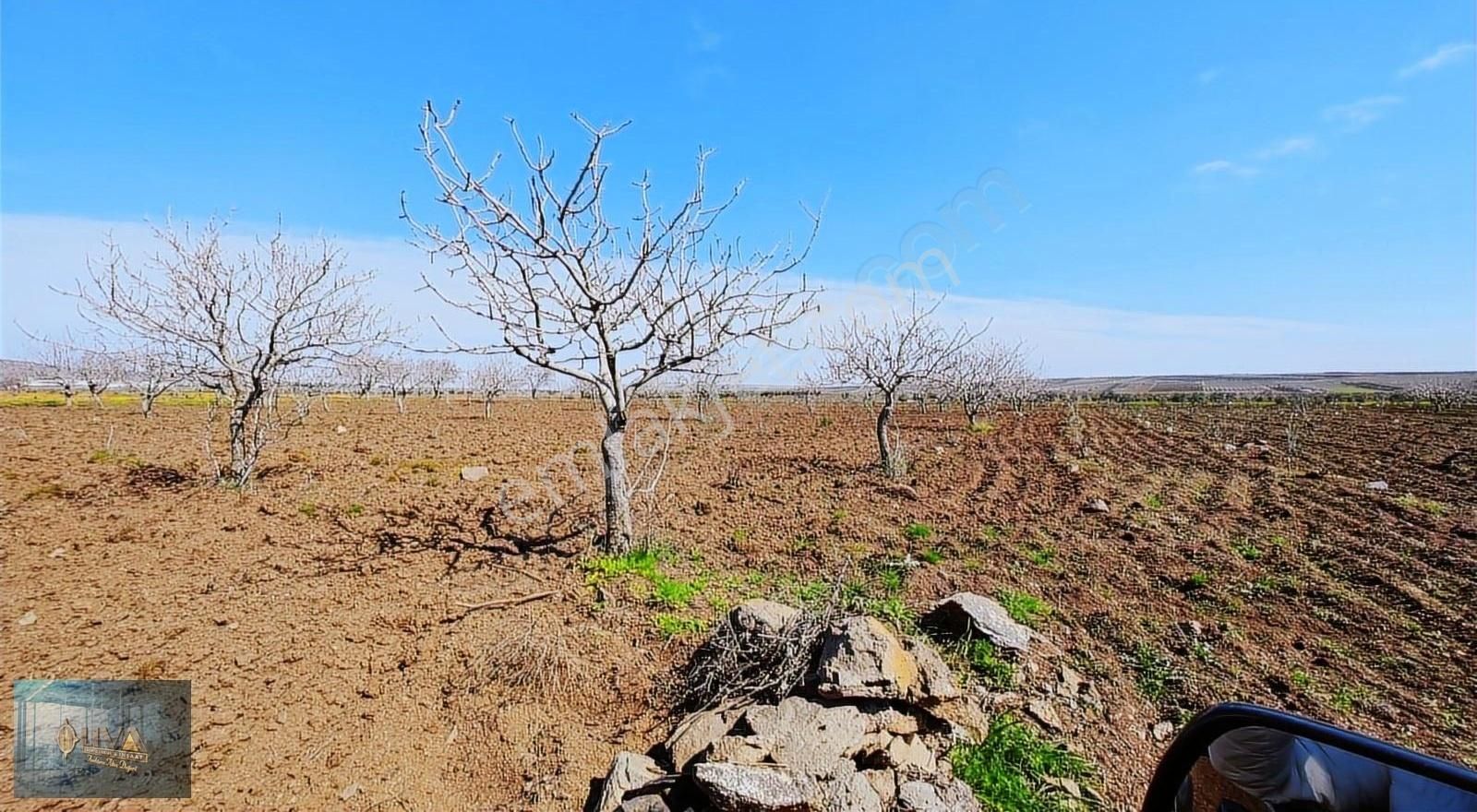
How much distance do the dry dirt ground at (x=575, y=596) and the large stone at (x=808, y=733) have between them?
0.78m

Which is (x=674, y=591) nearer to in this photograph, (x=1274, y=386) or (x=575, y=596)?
(x=575, y=596)

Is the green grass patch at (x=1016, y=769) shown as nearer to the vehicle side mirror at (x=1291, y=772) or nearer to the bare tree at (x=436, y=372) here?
the vehicle side mirror at (x=1291, y=772)

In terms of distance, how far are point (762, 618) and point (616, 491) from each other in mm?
2317

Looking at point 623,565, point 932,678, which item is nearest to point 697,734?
point 932,678

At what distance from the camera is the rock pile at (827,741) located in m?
2.67

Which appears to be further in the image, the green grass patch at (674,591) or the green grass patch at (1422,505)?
the green grass patch at (1422,505)

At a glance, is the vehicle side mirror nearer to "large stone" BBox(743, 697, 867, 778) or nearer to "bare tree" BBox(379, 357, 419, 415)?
"large stone" BBox(743, 697, 867, 778)

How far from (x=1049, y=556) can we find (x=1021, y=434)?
576 inches

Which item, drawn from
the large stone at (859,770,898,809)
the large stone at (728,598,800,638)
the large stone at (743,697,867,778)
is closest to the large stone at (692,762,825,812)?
the large stone at (743,697,867,778)

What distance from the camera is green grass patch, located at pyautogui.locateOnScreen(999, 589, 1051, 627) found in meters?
5.13

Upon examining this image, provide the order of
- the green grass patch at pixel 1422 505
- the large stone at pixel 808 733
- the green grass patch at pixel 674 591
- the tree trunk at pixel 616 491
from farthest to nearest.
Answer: the green grass patch at pixel 1422 505 → the tree trunk at pixel 616 491 → the green grass patch at pixel 674 591 → the large stone at pixel 808 733

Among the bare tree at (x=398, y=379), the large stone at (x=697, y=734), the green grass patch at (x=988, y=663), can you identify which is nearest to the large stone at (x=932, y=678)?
the green grass patch at (x=988, y=663)

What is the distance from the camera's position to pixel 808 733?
321 centimetres

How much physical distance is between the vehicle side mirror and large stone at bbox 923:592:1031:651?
10.9 feet
